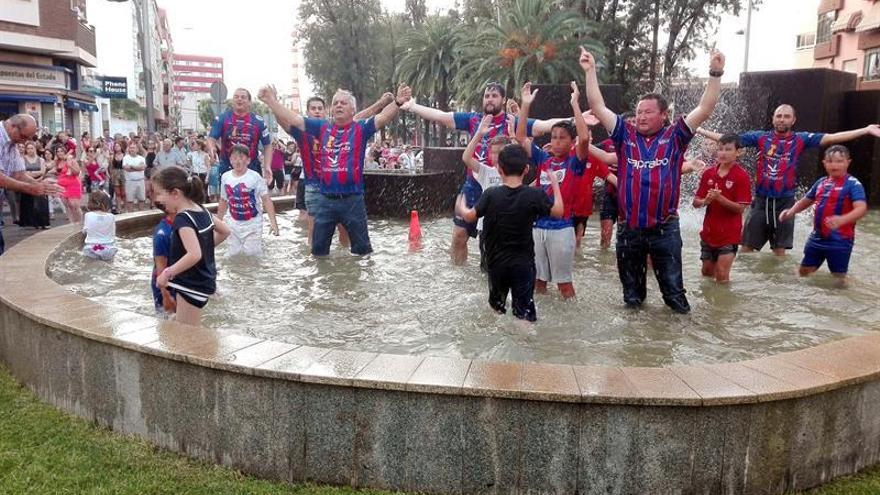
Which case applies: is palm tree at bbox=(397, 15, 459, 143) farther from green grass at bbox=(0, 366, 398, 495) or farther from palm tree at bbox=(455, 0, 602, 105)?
green grass at bbox=(0, 366, 398, 495)

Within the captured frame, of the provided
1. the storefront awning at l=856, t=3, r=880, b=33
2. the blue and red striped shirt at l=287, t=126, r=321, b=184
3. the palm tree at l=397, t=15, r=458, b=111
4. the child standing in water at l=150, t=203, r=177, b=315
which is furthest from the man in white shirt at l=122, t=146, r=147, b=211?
the storefront awning at l=856, t=3, r=880, b=33

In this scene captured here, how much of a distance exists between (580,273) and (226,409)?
17.2 ft

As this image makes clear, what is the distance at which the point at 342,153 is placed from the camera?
7.92 metres

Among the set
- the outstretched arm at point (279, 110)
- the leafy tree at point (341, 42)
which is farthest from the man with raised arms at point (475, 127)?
the leafy tree at point (341, 42)

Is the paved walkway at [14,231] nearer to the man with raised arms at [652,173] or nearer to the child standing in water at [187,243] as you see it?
the child standing in water at [187,243]

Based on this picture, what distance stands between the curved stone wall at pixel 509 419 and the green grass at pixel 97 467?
0.09 metres

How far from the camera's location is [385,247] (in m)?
9.99

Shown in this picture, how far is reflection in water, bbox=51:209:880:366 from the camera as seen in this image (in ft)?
17.1

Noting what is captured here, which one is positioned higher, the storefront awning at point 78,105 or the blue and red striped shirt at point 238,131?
the storefront awning at point 78,105

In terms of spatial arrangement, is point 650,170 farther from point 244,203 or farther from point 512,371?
point 244,203

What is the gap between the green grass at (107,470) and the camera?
3350mm

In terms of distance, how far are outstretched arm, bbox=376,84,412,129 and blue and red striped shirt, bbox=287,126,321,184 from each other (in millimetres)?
919

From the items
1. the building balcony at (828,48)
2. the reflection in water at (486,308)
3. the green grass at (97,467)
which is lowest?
the green grass at (97,467)

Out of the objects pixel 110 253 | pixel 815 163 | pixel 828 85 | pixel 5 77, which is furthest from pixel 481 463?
pixel 5 77
